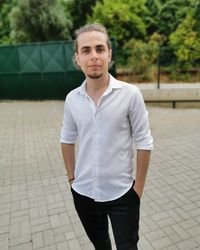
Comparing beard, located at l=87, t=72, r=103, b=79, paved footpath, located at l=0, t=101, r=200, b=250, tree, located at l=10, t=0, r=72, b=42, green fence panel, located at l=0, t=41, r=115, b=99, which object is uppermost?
tree, located at l=10, t=0, r=72, b=42

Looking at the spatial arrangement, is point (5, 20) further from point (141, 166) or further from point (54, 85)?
point (141, 166)

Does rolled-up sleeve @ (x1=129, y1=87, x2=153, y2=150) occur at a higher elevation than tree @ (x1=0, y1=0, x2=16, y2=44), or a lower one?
lower

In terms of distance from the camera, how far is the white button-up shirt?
170 cm

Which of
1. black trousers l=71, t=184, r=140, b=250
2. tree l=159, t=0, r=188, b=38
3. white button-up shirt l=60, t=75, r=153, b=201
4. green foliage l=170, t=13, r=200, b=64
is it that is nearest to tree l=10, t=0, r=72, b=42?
tree l=159, t=0, r=188, b=38

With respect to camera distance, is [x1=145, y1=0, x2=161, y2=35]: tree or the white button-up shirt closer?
the white button-up shirt

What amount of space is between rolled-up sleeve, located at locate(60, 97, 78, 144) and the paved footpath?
1297 millimetres

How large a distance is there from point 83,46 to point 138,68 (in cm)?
1218

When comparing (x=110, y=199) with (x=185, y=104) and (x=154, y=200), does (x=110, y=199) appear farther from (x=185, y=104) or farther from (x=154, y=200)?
(x=185, y=104)

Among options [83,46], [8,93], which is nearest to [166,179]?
[83,46]

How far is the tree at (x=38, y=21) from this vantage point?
1822 centimetres

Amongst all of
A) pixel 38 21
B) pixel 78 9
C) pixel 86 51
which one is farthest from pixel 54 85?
pixel 78 9

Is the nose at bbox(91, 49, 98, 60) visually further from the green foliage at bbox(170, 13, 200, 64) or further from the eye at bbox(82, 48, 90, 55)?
the green foliage at bbox(170, 13, 200, 64)

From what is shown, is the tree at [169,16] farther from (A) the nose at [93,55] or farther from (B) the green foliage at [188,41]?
(A) the nose at [93,55]

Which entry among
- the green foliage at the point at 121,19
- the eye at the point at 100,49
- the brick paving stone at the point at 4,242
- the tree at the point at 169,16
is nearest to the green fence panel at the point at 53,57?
the brick paving stone at the point at 4,242
